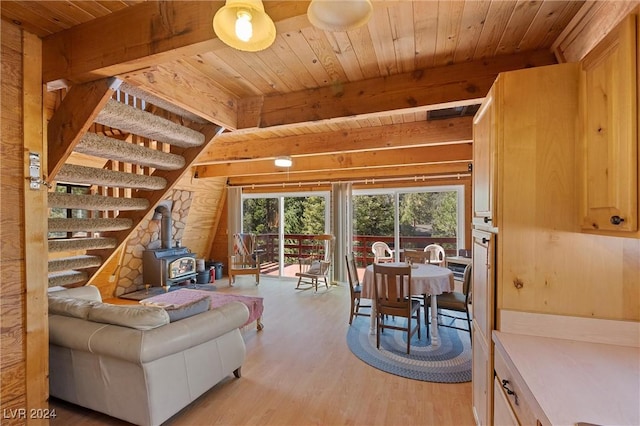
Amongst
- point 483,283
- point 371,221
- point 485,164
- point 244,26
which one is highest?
point 244,26

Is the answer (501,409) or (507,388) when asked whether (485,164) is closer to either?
(507,388)

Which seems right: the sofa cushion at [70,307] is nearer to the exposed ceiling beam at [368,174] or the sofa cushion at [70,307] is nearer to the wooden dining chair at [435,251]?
the exposed ceiling beam at [368,174]

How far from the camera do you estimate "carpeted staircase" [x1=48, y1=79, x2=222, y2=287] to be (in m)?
1.83

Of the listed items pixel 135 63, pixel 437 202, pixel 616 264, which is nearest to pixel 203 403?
pixel 135 63

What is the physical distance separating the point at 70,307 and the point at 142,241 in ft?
12.5

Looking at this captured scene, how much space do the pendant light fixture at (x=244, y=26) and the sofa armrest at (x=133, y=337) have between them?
5.87 feet

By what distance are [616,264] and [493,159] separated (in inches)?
27.3

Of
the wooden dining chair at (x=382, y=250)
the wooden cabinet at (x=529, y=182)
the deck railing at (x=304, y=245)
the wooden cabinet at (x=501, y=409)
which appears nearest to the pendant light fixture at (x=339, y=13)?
the wooden cabinet at (x=529, y=182)

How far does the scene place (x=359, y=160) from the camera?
480cm

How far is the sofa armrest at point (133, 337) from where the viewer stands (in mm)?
1847

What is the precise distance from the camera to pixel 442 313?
4.45 meters

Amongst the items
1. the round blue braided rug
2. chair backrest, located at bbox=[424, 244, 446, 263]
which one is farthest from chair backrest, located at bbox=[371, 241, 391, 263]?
the round blue braided rug

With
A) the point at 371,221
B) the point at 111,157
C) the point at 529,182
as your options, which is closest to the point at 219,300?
the point at 111,157

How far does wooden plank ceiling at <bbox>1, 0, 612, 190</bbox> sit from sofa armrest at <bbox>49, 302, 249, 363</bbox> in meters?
1.54
